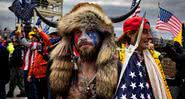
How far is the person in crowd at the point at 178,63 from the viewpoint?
799 centimetres

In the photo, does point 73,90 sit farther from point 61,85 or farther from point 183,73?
point 183,73

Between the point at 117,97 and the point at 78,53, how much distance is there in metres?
0.55

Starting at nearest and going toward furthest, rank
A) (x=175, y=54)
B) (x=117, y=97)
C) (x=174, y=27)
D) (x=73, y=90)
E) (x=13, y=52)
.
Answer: (x=117, y=97), (x=73, y=90), (x=175, y=54), (x=174, y=27), (x=13, y=52)

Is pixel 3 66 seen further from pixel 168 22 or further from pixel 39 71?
pixel 168 22

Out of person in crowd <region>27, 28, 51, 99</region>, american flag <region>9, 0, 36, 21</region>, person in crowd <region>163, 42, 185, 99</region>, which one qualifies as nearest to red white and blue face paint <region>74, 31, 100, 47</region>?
person in crowd <region>163, 42, 185, 99</region>

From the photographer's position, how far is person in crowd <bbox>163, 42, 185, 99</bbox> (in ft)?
26.2

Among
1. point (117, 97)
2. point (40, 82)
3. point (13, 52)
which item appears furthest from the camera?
point (13, 52)

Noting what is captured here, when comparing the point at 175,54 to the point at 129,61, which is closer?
the point at 129,61

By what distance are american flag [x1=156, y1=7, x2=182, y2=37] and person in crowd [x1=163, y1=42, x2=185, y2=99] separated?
11.4 feet

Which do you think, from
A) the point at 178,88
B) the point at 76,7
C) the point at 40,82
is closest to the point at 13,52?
the point at 40,82

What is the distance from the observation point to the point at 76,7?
3.93m

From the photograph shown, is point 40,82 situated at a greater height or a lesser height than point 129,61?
lesser

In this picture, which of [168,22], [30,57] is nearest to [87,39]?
[30,57]

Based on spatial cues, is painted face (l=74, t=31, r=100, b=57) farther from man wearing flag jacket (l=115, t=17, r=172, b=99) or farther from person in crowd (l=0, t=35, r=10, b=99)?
person in crowd (l=0, t=35, r=10, b=99)
